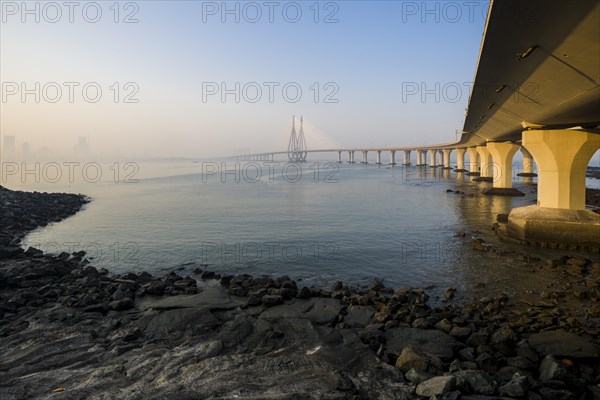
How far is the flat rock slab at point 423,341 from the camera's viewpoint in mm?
7974

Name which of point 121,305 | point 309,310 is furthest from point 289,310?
point 121,305

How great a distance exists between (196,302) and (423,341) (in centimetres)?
624

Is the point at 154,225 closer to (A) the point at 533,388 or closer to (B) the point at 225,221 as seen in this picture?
(B) the point at 225,221

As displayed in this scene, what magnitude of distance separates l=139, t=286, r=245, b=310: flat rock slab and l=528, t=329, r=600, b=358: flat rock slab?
731 centimetres

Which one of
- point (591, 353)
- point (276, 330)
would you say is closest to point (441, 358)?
point (591, 353)

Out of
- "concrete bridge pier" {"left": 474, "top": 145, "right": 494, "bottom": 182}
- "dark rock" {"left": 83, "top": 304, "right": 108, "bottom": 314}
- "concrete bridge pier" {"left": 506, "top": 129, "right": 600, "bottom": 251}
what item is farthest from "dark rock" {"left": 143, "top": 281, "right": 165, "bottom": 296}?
"concrete bridge pier" {"left": 474, "top": 145, "right": 494, "bottom": 182}

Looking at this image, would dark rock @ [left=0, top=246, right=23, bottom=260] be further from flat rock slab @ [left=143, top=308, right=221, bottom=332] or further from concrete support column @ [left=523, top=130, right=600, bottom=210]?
concrete support column @ [left=523, top=130, right=600, bottom=210]

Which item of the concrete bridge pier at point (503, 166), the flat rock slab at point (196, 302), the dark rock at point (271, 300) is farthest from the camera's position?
the concrete bridge pier at point (503, 166)

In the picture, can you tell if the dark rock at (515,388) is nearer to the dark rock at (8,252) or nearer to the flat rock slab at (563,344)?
the flat rock slab at (563,344)

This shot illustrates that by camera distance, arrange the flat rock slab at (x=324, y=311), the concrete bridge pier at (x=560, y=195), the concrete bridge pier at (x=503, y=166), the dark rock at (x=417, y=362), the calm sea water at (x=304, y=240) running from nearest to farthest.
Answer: the dark rock at (x=417, y=362) < the flat rock slab at (x=324, y=311) < the calm sea water at (x=304, y=240) < the concrete bridge pier at (x=560, y=195) < the concrete bridge pier at (x=503, y=166)

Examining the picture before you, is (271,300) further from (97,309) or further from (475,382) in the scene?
(475,382)

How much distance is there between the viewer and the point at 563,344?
26.5 ft

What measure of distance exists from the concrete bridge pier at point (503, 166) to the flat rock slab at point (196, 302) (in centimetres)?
4062

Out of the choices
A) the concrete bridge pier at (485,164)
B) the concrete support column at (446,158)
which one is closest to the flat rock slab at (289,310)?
the concrete bridge pier at (485,164)
